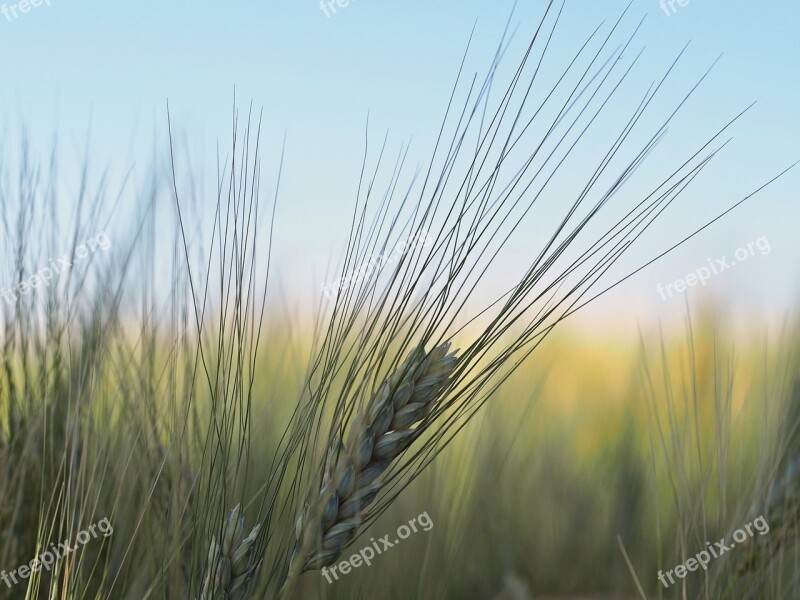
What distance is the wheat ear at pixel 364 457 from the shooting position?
2.89ft

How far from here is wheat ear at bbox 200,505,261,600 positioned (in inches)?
35.2

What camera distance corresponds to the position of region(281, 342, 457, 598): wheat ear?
0.88 meters

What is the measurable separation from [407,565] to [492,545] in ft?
1.31

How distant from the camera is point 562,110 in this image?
0.87m

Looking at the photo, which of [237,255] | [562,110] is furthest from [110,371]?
[562,110]

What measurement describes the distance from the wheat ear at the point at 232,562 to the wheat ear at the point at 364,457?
6cm

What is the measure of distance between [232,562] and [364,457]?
0.67ft

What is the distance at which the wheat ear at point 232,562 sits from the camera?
2.94 feet

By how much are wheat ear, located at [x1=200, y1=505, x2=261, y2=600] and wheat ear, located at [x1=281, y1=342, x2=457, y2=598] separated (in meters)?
0.06

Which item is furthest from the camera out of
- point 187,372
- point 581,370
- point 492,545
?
point 581,370

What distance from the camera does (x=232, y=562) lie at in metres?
0.91

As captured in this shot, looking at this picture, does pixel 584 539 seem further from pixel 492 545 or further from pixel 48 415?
pixel 48 415

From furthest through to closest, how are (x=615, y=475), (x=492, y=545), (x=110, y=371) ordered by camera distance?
(x=615, y=475) → (x=492, y=545) → (x=110, y=371)

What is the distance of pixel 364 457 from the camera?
2.92 feet
